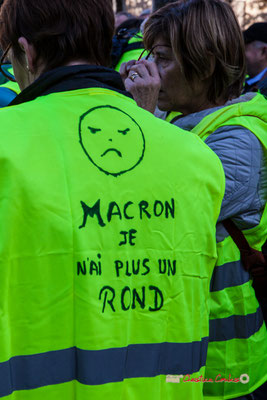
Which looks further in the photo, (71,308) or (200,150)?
(200,150)

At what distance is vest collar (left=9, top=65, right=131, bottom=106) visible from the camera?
142cm

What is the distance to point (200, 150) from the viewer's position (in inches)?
59.8

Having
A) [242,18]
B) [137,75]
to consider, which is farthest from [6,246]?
[242,18]

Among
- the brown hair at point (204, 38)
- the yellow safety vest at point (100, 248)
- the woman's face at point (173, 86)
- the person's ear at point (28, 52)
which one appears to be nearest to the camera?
the yellow safety vest at point (100, 248)

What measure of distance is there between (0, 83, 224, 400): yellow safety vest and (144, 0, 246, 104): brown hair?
769 mm

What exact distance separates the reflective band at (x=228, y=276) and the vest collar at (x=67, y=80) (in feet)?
2.66

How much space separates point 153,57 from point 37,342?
1.49 metres

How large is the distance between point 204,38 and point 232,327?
1177 mm

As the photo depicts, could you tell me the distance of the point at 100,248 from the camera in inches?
53.0

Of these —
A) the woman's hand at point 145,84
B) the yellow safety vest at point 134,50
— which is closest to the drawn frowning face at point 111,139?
the woman's hand at point 145,84

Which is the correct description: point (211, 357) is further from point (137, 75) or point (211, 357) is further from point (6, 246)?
point (137, 75)

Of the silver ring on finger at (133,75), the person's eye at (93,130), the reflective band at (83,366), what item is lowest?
the reflective band at (83,366)

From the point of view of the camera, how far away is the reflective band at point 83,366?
4.22ft

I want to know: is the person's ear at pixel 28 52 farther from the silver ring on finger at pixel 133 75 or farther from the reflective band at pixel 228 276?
the reflective band at pixel 228 276
